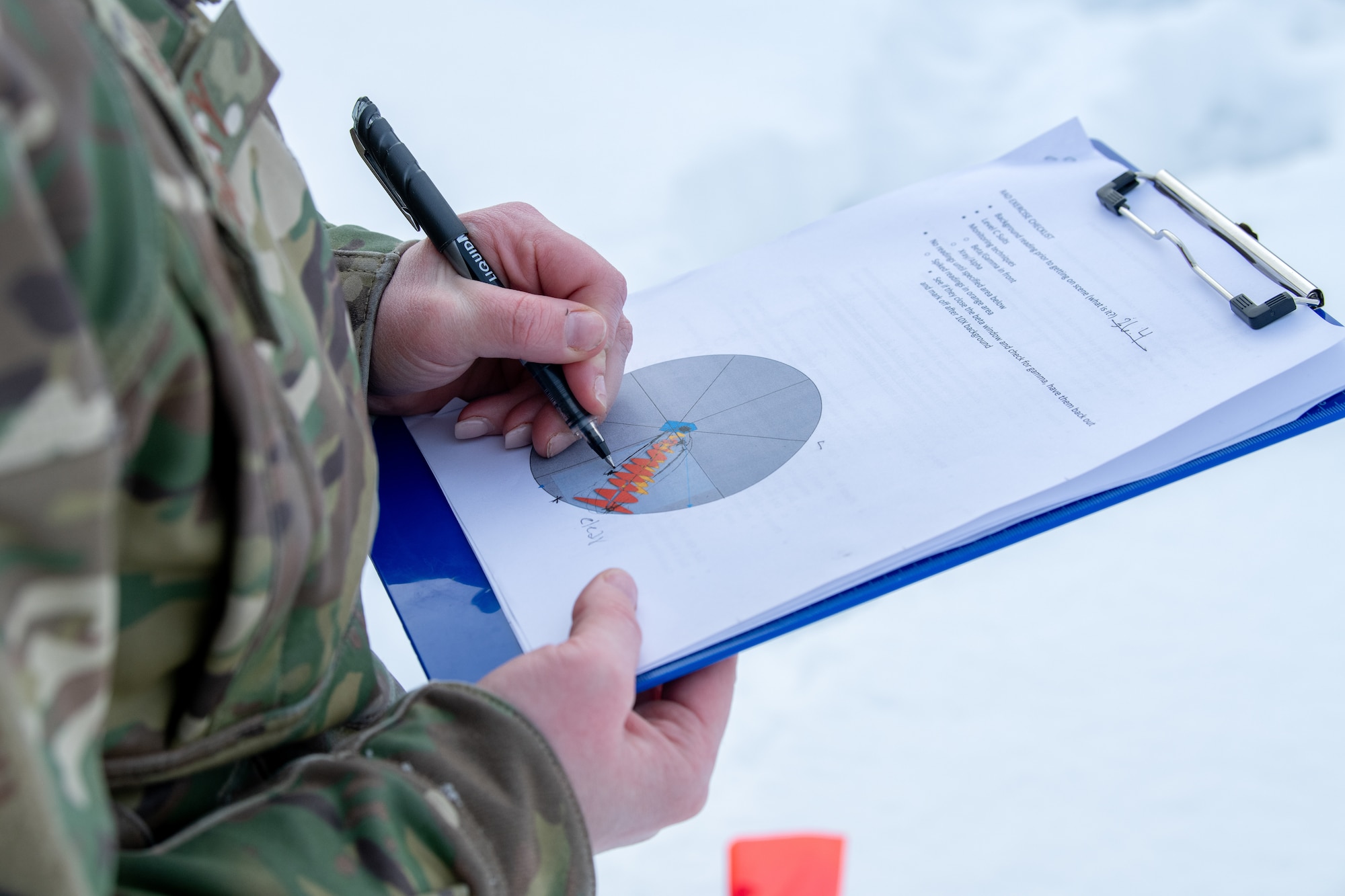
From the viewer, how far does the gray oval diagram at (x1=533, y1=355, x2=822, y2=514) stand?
51cm

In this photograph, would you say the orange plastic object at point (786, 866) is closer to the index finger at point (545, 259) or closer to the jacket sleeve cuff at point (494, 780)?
the jacket sleeve cuff at point (494, 780)

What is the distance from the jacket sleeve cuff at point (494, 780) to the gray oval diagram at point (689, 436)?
14 centimetres

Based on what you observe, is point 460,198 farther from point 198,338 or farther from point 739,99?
point 198,338

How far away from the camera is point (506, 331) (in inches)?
20.5

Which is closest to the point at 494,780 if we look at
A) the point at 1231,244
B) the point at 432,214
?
the point at 432,214

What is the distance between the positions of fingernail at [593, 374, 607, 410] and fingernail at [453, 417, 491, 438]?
0.21 feet

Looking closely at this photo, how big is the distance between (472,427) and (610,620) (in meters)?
0.17

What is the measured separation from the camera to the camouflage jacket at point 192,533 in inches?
9.1

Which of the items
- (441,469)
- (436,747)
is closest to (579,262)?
(441,469)

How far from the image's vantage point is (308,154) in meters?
0.88

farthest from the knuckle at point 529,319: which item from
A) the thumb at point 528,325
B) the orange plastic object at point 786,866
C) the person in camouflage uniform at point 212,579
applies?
the orange plastic object at point 786,866

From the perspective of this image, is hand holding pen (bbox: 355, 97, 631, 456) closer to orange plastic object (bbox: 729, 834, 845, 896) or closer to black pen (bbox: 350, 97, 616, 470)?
black pen (bbox: 350, 97, 616, 470)

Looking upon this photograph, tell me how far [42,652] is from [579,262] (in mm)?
364
